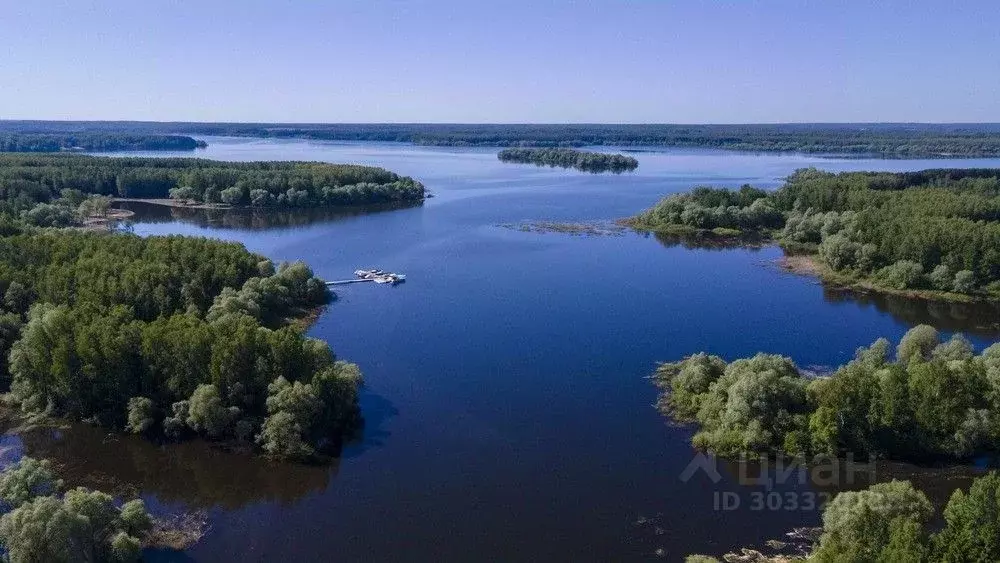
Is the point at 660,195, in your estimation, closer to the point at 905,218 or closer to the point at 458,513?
the point at 905,218

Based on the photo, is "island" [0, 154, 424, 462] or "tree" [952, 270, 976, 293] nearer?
"island" [0, 154, 424, 462]

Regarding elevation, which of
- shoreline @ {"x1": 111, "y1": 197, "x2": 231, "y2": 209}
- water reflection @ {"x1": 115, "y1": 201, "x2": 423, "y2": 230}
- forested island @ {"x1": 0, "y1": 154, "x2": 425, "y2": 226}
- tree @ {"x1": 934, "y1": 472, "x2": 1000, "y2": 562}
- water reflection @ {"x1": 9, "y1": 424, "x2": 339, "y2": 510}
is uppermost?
forested island @ {"x1": 0, "y1": 154, "x2": 425, "y2": 226}

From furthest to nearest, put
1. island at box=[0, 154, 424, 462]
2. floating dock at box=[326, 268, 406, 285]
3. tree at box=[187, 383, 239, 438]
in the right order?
floating dock at box=[326, 268, 406, 285] → island at box=[0, 154, 424, 462] → tree at box=[187, 383, 239, 438]

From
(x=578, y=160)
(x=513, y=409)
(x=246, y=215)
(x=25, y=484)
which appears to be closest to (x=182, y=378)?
(x=25, y=484)

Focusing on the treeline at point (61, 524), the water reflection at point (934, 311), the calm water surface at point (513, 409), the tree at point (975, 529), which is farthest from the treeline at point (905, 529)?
the water reflection at point (934, 311)

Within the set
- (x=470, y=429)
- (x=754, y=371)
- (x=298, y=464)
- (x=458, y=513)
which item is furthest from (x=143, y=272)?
(x=754, y=371)

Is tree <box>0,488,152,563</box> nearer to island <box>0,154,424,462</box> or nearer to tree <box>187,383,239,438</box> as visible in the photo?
tree <box>187,383,239,438</box>

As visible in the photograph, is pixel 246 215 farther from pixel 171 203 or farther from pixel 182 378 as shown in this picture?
pixel 182 378

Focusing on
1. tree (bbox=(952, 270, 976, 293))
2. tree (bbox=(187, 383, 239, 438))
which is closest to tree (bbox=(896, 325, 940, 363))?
tree (bbox=(952, 270, 976, 293))
